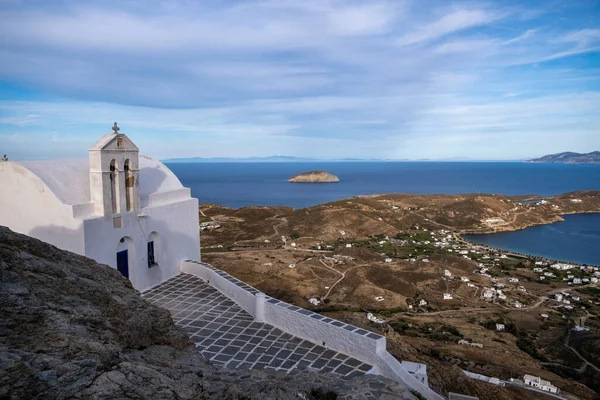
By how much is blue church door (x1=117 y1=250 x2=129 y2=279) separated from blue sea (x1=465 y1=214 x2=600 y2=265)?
47.0 m

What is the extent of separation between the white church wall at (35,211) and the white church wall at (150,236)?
0.42m

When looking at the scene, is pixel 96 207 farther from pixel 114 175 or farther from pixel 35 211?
pixel 35 211

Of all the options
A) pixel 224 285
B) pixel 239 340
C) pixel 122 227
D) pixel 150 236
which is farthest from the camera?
pixel 150 236

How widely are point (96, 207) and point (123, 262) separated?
1552 mm

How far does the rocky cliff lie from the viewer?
3078 mm

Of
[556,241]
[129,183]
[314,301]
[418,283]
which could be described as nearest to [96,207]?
[129,183]

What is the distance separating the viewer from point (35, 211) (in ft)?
30.7

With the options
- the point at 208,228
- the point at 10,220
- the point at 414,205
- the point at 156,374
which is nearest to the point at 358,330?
the point at 156,374

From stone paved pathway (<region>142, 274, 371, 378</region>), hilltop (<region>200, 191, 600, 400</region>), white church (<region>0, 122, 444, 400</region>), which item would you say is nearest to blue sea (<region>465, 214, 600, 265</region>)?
hilltop (<region>200, 191, 600, 400</region>)

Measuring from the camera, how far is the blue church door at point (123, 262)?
32.7 feet

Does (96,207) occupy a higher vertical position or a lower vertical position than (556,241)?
higher

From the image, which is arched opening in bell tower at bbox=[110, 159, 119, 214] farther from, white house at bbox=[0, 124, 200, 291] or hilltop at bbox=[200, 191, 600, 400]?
hilltop at bbox=[200, 191, 600, 400]

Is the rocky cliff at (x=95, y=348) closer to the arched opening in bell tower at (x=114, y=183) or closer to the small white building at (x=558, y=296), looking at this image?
the arched opening in bell tower at (x=114, y=183)

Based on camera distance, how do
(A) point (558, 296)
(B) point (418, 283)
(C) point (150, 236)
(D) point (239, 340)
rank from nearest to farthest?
1. (D) point (239, 340)
2. (C) point (150, 236)
3. (A) point (558, 296)
4. (B) point (418, 283)
